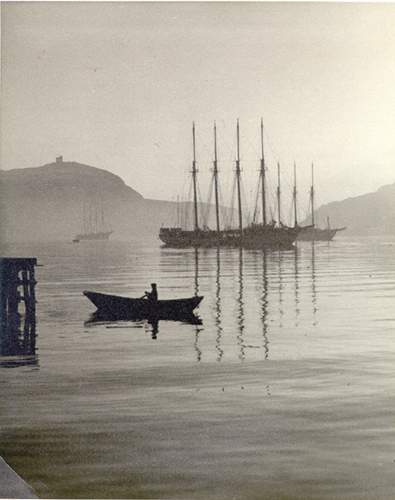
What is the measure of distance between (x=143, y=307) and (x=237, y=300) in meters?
1.20

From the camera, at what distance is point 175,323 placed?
7.30 m

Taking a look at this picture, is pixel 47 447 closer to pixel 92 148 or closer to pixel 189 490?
pixel 189 490

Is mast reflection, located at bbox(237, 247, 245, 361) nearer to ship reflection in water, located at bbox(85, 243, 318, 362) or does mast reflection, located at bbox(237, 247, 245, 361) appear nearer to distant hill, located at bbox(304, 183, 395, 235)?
ship reflection in water, located at bbox(85, 243, 318, 362)

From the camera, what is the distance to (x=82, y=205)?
621 cm

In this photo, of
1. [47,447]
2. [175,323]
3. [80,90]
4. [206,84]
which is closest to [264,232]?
[175,323]

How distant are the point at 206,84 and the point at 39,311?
7.14 feet

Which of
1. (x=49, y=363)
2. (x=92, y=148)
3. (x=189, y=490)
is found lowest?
(x=189, y=490)

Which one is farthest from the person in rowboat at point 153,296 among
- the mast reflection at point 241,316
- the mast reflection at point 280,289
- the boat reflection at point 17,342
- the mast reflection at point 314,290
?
the mast reflection at point 314,290

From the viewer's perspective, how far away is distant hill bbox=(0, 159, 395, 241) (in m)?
5.40

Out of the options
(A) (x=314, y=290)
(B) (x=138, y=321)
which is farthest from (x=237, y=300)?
(B) (x=138, y=321)

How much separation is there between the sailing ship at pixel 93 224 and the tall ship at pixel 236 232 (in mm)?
440

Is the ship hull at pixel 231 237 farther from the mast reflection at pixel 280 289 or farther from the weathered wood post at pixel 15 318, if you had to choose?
the weathered wood post at pixel 15 318

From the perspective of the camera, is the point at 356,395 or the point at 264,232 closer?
the point at 356,395

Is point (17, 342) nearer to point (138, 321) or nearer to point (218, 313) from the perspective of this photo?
point (138, 321)
